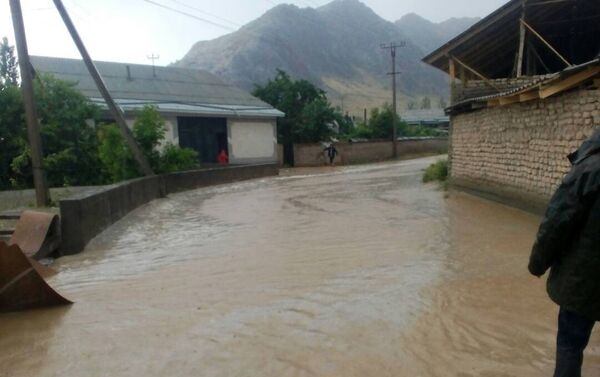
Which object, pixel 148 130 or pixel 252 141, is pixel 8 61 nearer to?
pixel 148 130

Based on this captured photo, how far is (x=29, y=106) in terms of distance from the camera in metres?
10.5

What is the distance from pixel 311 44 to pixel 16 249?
411 ft

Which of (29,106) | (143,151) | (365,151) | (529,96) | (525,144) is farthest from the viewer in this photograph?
(365,151)

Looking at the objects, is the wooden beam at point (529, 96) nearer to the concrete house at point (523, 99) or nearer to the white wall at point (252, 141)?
the concrete house at point (523, 99)

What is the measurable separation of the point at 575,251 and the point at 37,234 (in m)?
7.34

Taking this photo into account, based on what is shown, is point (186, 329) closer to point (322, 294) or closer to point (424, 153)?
point (322, 294)

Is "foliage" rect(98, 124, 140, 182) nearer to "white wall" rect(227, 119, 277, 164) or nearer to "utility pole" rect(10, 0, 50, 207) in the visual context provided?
"utility pole" rect(10, 0, 50, 207)

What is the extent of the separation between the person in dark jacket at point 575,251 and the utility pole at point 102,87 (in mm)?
12993

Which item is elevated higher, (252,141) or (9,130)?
(9,130)

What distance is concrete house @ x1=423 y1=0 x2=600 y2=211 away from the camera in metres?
8.87

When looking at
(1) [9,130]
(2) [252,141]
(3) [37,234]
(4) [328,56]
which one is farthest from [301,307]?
(4) [328,56]

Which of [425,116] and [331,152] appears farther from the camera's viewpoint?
[425,116]

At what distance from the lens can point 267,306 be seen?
5195 millimetres

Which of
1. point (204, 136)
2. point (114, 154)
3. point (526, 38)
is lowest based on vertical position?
point (114, 154)
